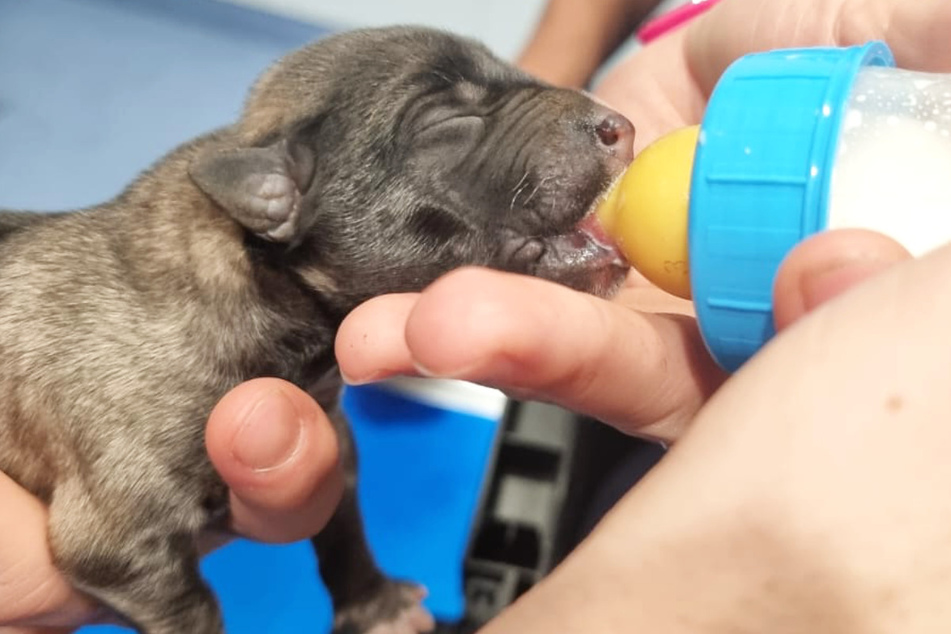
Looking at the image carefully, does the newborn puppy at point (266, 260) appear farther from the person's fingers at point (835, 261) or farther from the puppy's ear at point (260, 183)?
the person's fingers at point (835, 261)

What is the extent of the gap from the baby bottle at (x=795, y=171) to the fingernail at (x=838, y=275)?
0.07 metres

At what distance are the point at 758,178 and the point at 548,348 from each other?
0.77 ft

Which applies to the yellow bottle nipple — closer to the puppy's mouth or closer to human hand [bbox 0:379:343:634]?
the puppy's mouth

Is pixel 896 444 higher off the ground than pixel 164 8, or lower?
higher

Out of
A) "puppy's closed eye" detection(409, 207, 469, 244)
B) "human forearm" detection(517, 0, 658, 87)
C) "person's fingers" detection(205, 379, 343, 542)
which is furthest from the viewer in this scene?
"human forearm" detection(517, 0, 658, 87)

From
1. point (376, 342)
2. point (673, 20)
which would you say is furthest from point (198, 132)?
point (376, 342)

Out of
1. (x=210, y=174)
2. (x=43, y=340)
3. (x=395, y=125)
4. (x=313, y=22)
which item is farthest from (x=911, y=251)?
(x=313, y=22)

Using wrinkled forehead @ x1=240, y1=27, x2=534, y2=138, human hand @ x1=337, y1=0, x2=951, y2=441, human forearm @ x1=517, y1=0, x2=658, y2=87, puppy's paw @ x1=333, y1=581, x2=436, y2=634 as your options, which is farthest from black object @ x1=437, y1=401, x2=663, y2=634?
human forearm @ x1=517, y1=0, x2=658, y2=87

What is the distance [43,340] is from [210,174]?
42cm

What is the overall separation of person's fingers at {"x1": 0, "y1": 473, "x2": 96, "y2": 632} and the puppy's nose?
0.97 metres

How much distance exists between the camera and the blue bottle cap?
31.7 inches

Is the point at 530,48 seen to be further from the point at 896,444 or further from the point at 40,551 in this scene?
the point at 896,444

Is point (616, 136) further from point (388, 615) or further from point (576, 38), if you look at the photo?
point (576, 38)

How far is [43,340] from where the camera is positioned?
1430mm
